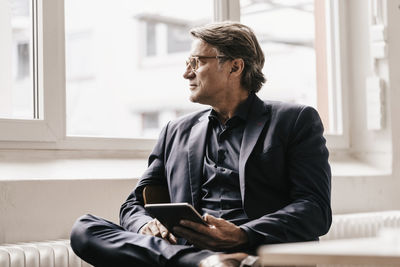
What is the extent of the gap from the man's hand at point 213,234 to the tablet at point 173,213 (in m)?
0.03

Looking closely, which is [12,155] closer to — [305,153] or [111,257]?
[111,257]

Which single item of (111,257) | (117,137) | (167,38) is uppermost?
(167,38)

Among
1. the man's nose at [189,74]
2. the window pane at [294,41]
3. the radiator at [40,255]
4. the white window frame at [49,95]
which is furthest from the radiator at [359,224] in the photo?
the radiator at [40,255]

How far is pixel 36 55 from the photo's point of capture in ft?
11.9

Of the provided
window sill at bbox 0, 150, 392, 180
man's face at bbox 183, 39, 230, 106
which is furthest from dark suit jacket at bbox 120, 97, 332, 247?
window sill at bbox 0, 150, 392, 180

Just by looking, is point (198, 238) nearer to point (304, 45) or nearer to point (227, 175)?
point (227, 175)

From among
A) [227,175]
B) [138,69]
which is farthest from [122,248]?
[138,69]

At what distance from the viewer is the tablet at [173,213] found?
8.42 ft

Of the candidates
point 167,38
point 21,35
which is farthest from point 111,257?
point 167,38

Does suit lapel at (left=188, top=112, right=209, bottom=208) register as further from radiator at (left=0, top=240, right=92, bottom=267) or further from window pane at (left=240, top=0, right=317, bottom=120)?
window pane at (left=240, top=0, right=317, bottom=120)

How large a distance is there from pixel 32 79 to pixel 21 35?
0.78 feet

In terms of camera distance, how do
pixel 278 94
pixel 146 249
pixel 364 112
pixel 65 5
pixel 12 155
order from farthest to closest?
pixel 278 94
pixel 364 112
pixel 65 5
pixel 12 155
pixel 146 249

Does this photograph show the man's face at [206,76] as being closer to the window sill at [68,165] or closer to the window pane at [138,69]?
the window sill at [68,165]

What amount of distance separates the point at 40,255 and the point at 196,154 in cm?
82
